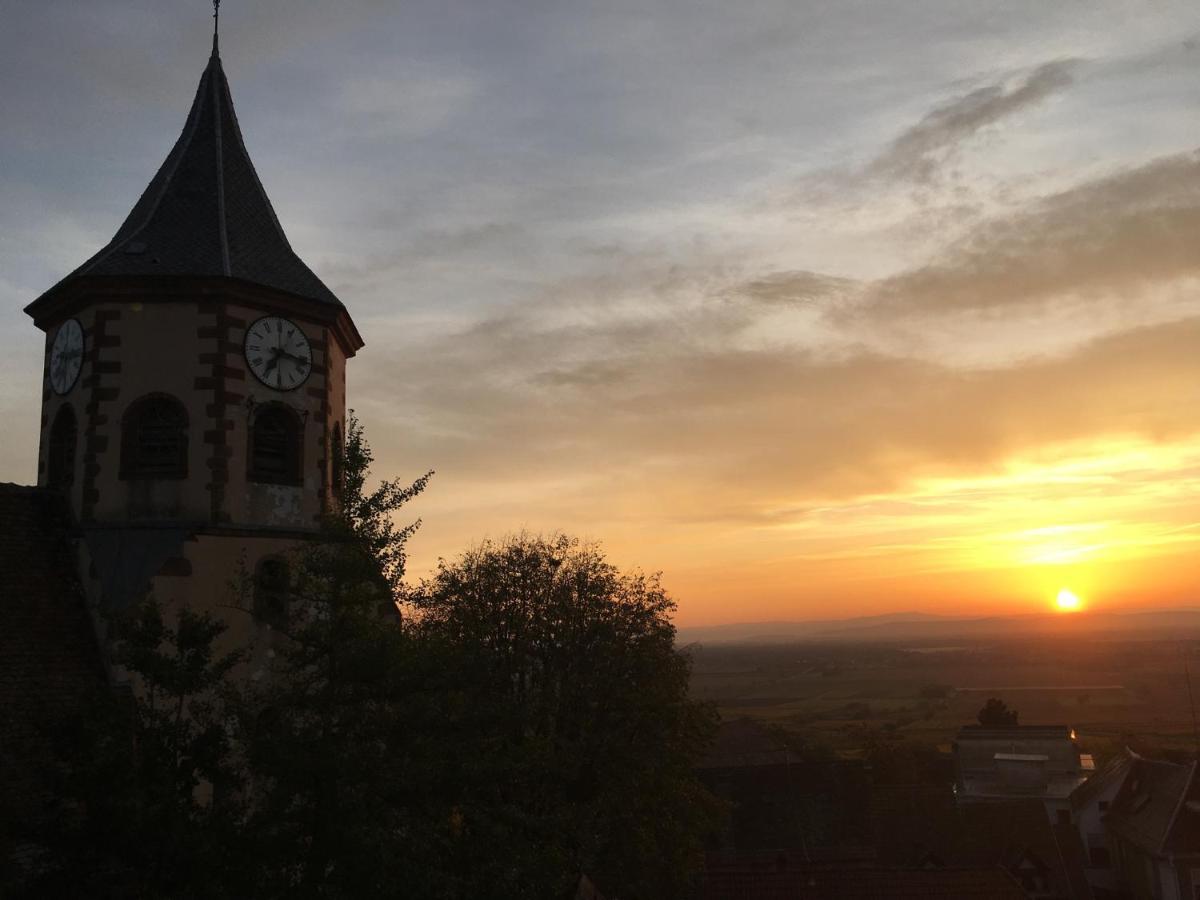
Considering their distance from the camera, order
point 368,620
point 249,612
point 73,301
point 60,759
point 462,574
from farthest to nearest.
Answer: point 462,574 < point 73,301 < point 249,612 < point 368,620 < point 60,759

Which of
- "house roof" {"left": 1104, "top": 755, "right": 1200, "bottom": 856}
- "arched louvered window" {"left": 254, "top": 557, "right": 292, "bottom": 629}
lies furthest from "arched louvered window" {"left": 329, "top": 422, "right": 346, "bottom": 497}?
"house roof" {"left": 1104, "top": 755, "right": 1200, "bottom": 856}

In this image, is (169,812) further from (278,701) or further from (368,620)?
(368,620)

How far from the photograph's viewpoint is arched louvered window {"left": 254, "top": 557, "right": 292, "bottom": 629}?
70.6 feet

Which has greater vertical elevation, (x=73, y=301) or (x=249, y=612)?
(x=73, y=301)

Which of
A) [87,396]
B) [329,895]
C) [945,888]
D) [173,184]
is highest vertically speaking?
[173,184]

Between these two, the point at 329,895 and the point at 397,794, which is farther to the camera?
the point at 397,794

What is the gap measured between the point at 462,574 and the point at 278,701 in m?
16.3

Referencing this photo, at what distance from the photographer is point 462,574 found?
107 ft

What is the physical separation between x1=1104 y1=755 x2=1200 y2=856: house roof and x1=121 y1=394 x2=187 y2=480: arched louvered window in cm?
4841

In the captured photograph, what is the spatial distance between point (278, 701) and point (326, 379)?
999 cm

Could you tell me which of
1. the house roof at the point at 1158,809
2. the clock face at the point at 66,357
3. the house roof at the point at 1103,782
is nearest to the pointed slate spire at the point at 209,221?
the clock face at the point at 66,357

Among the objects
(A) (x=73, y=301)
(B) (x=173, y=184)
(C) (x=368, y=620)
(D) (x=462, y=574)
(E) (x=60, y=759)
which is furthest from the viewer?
(D) (x=462, y=574)

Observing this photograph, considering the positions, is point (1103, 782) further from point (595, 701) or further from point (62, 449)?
point (62, 449)

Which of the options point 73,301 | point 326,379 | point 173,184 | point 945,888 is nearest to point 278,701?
point 326,379
